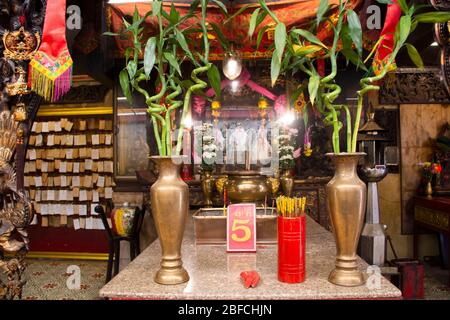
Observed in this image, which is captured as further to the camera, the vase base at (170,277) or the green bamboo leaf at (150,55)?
the vase base at (170,277)

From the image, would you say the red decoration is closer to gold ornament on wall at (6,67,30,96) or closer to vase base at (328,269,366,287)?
vase base at (328,269,366,287)

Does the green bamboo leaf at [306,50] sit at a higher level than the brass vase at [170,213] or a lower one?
higher

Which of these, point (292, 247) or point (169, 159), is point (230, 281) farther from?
point (169, 159)

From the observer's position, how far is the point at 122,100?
4.93 metres

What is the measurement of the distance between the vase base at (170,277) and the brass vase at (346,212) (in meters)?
0.53

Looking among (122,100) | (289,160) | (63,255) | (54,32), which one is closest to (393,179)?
(289,160)

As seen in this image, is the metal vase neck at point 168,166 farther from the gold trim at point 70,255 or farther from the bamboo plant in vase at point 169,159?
the gold trim at point 70,255

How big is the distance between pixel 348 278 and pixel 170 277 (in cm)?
61

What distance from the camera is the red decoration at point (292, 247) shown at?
127cm

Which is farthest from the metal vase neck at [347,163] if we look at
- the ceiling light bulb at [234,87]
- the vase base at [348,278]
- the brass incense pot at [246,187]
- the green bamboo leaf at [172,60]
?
the ceiling light bulb at [234,87]

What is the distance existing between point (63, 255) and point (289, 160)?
366 cm

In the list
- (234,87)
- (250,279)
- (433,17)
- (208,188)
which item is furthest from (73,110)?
(433,17)

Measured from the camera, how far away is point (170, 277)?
50.7 inches
